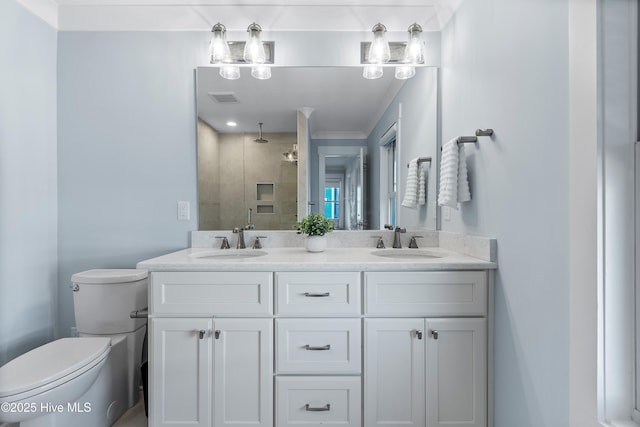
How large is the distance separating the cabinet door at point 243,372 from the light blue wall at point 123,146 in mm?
Answer: 839

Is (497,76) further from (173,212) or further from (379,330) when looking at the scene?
(173,212)

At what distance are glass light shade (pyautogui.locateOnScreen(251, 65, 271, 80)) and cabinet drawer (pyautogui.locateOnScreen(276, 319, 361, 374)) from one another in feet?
4.82

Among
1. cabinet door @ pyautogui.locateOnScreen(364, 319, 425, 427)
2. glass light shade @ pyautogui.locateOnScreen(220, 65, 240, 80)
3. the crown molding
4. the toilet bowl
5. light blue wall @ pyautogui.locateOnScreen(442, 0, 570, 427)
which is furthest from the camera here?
glass light shade @ pyautogui.locateOnScreen(220, 65, 240, 80)

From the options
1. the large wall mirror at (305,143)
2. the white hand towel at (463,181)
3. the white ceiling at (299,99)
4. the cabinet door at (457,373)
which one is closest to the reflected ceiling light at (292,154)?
the large wall mirror at (305,143)

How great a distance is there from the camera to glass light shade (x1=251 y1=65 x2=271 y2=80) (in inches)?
76.7

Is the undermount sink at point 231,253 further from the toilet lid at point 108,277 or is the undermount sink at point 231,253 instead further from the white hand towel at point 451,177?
the white hand towel at point 451,177

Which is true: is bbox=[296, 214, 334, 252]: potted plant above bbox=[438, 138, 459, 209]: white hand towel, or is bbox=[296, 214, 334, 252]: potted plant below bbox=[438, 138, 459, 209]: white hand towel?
below

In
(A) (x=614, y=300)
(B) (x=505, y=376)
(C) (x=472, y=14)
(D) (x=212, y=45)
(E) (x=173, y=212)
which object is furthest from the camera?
(E) (x=173, y=212)

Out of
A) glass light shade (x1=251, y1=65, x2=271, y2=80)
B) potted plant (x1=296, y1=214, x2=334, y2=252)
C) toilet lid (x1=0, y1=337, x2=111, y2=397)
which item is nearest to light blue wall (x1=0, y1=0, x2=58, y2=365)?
toilet lid (x1=0, y1=337, x2=111, y2=397)

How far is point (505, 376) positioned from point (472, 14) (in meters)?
1.76

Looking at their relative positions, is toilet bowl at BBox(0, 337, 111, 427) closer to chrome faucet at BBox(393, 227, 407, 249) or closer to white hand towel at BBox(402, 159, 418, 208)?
chrome faucet at BBox(393, 227, 407, 249)

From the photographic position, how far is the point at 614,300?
914 millimetres

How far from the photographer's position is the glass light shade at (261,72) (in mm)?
1947

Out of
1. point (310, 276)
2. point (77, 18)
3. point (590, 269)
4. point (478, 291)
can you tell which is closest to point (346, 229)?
point (310, 276)
